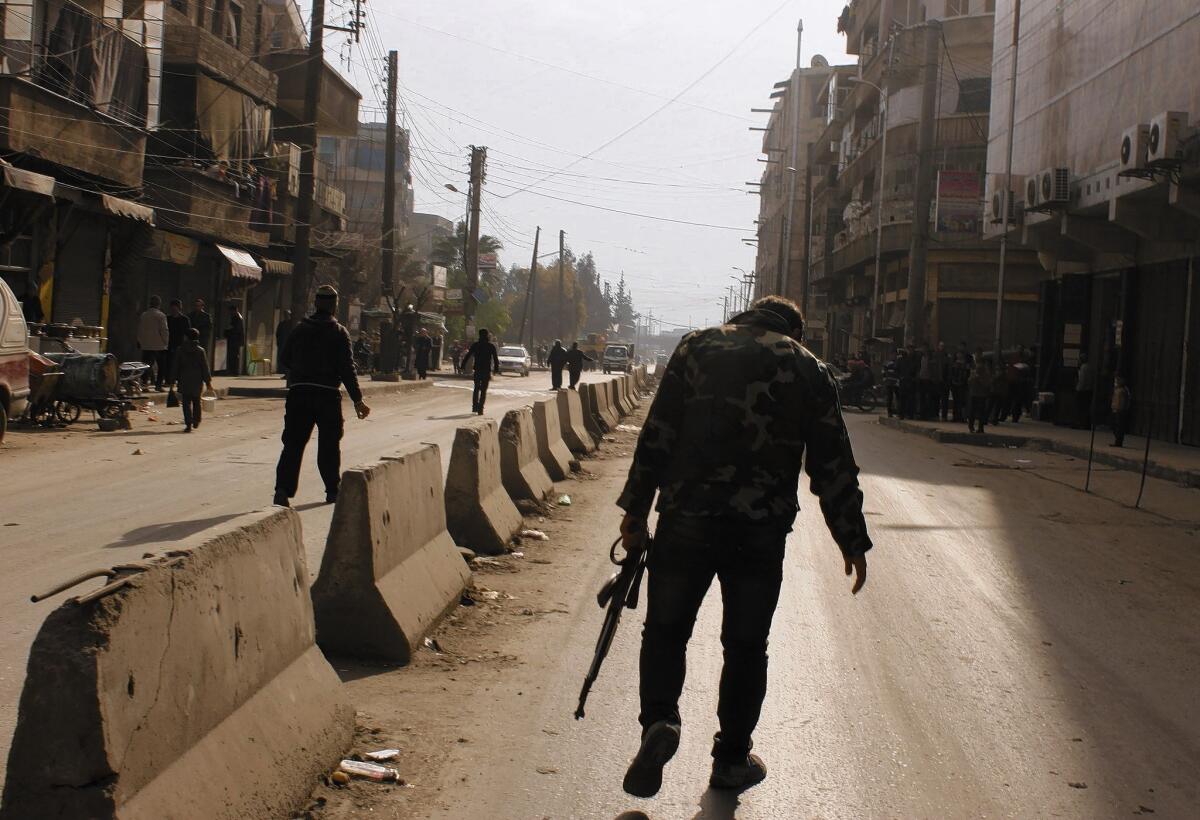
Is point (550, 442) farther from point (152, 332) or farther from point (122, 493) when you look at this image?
point (152, 332)

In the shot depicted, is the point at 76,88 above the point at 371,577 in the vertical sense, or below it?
above

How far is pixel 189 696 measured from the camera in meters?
3.46

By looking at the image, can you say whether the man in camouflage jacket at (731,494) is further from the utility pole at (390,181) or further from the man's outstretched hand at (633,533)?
the utility pole at (390,181)

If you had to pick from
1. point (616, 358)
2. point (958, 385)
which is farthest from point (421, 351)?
point (616, 358)

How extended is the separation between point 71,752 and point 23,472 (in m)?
10.9

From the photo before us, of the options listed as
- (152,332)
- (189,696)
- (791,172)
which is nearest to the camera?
(189,696)

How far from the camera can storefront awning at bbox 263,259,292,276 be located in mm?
37844

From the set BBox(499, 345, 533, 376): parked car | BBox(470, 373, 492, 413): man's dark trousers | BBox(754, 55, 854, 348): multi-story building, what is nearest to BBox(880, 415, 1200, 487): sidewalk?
BBox(470, 373, 492, 413): man's dark trousers

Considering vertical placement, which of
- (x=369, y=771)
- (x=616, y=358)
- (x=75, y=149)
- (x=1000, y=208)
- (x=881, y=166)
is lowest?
(x=369, y=771)

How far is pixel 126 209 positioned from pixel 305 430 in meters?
16.7

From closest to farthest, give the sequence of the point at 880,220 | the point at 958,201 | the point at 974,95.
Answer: the point at 958,201 → the point at 880,220 → the point at 974,95

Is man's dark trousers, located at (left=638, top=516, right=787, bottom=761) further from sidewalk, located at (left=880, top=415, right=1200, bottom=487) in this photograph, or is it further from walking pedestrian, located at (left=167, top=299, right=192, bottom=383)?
walking pedestrian, located at (left=167, top=299, right=192, bottom=383)

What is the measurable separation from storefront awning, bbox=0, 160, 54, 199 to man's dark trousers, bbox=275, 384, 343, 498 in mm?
12465

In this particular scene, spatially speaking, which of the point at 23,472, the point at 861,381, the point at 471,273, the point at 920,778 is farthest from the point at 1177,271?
the point at 471,273
